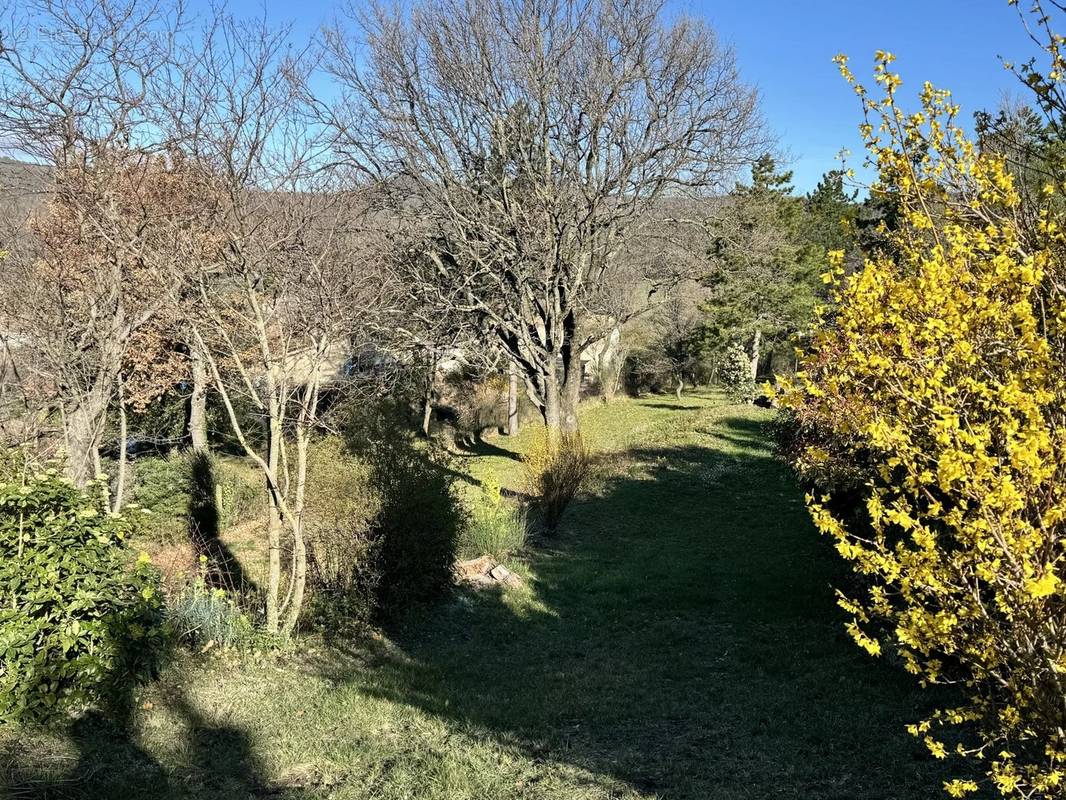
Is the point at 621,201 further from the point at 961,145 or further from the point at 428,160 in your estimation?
the point at 961,145

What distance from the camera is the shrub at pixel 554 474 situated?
11.6 m

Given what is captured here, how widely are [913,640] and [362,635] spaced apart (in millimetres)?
5515

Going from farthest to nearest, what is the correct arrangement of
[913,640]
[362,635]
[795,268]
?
[795,268]
[362,635]
[913,640]

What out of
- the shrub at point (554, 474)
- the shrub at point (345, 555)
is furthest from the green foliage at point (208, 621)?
the shrub at point (554, 474)

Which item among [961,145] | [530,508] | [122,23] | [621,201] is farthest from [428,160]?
[961,145]

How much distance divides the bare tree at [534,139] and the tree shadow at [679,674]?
22.4 ft

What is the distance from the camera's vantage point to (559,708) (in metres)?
5.39

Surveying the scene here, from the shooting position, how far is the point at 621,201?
15805 millimetres

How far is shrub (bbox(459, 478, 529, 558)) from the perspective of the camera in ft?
32.7

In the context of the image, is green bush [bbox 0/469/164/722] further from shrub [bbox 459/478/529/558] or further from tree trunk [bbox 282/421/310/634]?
shrub [bbox 459/478/529/558]

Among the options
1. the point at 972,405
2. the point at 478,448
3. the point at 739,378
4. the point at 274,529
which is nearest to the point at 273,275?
the point at 274,529

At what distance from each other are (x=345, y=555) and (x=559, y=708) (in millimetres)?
2971

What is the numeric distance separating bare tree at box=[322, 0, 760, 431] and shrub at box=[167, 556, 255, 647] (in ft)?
30.0

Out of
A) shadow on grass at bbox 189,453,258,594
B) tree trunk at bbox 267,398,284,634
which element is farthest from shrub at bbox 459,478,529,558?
shadow on grass at bbox 189,453,258,594
